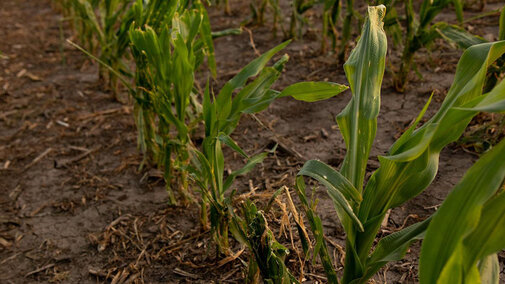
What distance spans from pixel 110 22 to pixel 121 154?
60cm

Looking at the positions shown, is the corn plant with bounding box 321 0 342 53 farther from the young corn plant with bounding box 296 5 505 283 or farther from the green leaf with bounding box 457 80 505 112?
the green leaf with bounding box 457 80 505 112

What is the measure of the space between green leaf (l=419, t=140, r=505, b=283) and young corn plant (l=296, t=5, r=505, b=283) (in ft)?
0.41

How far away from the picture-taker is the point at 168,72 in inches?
59.2

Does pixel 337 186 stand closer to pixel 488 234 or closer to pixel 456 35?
pixel 488 234

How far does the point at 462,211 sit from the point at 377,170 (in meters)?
0.25

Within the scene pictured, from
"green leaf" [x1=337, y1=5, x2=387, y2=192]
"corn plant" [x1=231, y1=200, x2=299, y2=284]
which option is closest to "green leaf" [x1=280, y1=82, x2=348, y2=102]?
"green leaf" [x1=337, y1=5, x2=387, y2=192]

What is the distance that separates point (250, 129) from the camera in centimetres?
211

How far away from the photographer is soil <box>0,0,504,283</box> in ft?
4.92

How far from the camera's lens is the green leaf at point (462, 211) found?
738 millimetres

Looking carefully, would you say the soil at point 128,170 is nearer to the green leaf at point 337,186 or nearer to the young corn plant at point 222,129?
the young corn plant at point 222,129

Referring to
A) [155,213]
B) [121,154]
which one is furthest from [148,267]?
[121,154]

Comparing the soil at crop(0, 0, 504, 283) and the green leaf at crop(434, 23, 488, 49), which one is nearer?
the soil at crop(0, 0, 504, 283)

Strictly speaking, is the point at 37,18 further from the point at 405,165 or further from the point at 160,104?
the point at 405,165

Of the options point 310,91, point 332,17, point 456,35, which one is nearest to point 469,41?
point 456,35
